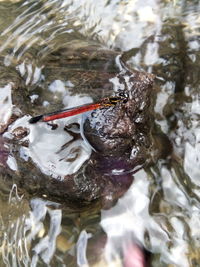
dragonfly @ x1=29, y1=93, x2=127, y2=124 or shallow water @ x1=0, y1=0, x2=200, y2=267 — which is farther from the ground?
dragonfly @ x1=29, y1=93, x2=127, y2=124

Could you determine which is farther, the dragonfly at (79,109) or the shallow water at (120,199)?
the shallow water at (120,199)

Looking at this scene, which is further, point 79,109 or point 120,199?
point 120,199

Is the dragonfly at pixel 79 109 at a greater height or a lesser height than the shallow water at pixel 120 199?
greater

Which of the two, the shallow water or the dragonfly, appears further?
the shallow water

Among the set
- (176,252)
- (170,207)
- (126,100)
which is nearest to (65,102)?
(126,100)

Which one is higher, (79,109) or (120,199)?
(79,109)
